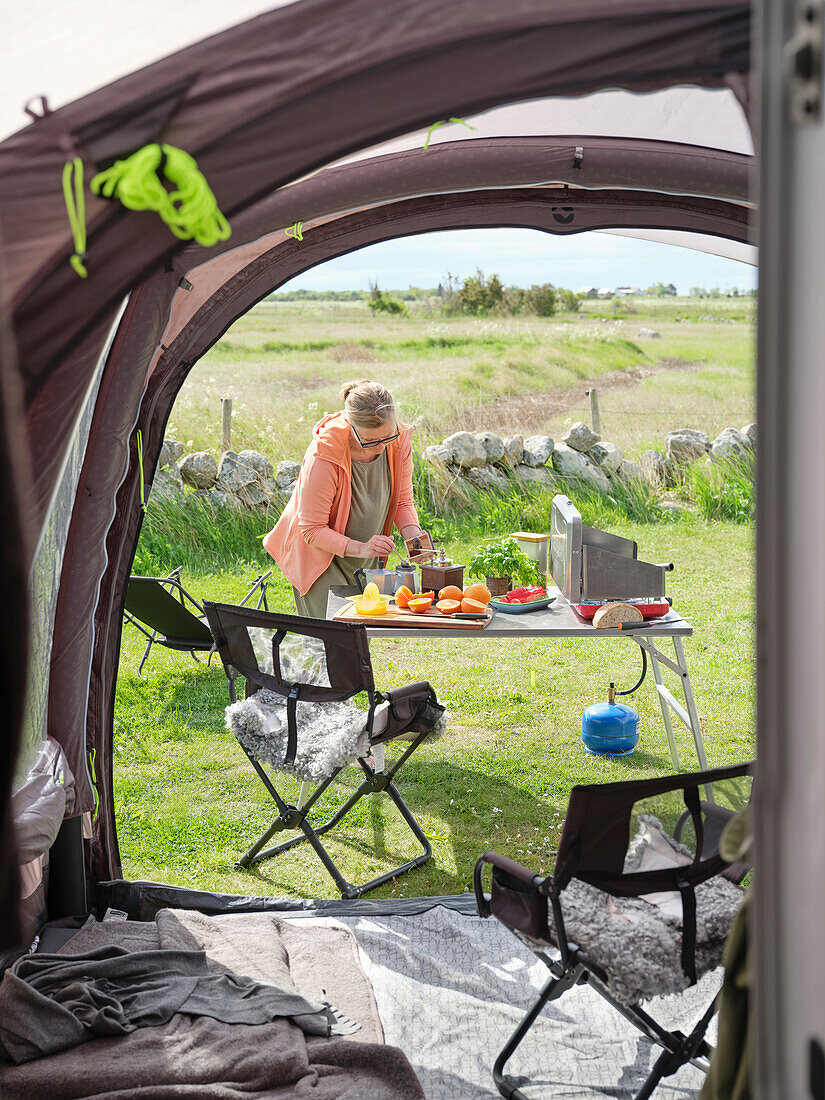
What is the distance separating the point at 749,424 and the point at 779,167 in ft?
34.5

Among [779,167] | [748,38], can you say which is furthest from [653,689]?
[779,167]

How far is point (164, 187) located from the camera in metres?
1.65

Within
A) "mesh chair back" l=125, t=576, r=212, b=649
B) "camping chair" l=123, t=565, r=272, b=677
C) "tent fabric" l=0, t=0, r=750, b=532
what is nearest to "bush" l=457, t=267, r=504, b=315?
"camping chair" l=123, t=565, r=272, b=677

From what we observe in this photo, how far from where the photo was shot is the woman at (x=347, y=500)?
4.31 meters

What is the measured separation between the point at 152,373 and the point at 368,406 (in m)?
1.04

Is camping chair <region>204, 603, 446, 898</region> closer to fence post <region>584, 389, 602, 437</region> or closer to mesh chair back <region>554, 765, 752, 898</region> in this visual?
mesh chair back <region>554, 765, 752, 898</region>

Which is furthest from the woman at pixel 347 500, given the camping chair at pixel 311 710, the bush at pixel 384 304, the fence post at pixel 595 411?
the bush at pixel 384 304

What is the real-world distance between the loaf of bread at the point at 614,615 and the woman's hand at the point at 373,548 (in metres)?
1.03

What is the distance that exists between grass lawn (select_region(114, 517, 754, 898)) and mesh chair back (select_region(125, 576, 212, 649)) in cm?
48

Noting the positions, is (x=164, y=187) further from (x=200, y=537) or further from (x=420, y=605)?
(x=200, y=537)

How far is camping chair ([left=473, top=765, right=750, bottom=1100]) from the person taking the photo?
2227mm

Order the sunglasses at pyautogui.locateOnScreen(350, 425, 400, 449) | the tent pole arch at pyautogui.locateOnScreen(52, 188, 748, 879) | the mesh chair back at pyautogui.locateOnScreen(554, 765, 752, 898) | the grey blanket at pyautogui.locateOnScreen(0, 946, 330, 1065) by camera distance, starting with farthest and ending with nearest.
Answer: the sunglasses at pyautogui.locateOnScreen(350, 425, 400, 449)
the tent pole arch at pyautogui.locateOnScreen(52, 188, 748, 879)
the grey blanket at pyautogui.locateOnScreen(0, 946, 330, 1065)
the mesh chair back at pyautogui.locateOnScreen(554, 765, 752, 898)

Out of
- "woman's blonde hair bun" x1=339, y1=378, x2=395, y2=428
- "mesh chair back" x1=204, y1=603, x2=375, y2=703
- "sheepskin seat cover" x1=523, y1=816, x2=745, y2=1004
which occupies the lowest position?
"sheepskin seat cover" x1=523, y1=816, x2=745, y2=1004

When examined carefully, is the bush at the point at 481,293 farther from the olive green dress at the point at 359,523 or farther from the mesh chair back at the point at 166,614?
the olive green dress at the point at 359,523
